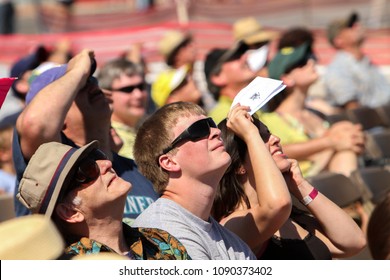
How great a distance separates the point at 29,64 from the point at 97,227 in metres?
4.59

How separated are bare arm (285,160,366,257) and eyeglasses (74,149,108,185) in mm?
1038

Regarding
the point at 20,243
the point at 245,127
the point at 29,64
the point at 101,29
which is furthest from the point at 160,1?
the point at 20,243

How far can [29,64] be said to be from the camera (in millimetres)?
7512

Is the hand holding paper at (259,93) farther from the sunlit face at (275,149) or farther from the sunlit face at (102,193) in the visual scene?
the sunlit face at (102,193)

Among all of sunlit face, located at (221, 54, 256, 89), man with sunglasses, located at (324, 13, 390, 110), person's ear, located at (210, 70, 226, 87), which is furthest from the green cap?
man with sunglasses, located at (324, 13, 390, 110)

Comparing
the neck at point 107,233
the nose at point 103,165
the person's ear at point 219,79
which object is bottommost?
the person's ear at point 219,79

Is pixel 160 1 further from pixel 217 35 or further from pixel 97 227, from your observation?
pixel 97 227

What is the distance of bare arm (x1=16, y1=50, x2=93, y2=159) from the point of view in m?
3.85

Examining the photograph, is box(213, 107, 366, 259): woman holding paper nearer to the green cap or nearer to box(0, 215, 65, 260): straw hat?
box(0, 215, 65, 260): straw hat

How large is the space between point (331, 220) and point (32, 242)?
79.0 inches

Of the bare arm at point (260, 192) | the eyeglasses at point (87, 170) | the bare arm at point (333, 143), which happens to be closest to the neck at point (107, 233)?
the eyeglasses at point (87, 170)

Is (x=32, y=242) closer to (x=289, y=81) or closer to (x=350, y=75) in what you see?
(x=289, y=81)

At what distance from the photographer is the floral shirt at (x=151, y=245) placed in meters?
3.11

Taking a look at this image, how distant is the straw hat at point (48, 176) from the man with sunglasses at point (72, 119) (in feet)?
2.20
